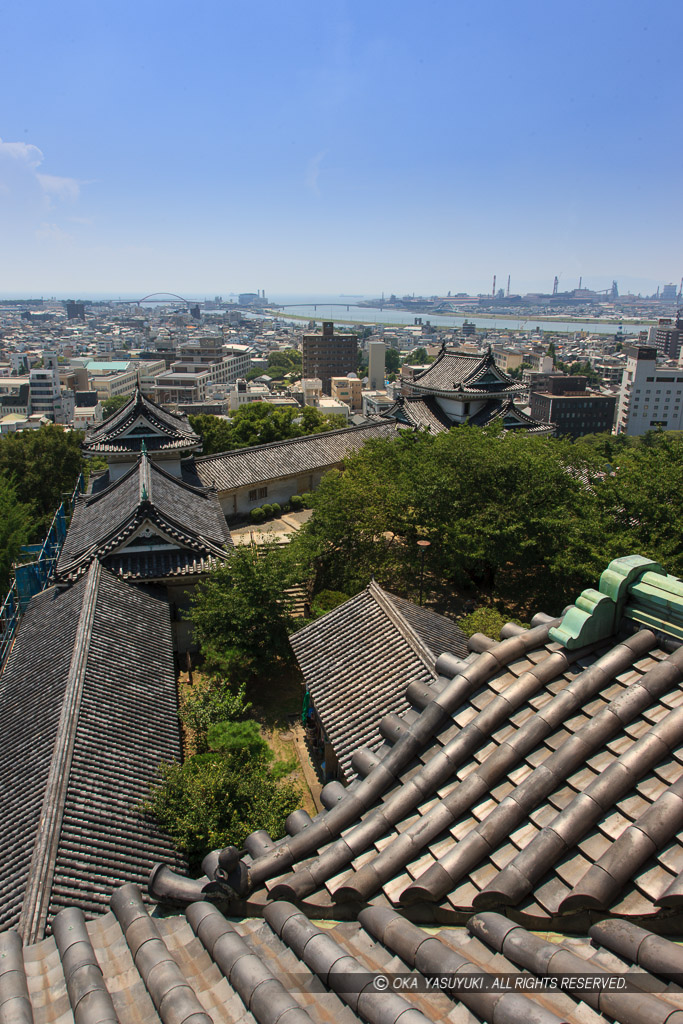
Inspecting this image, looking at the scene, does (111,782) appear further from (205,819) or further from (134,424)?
(134,424)

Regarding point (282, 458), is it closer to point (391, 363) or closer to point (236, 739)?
point (236, 739)

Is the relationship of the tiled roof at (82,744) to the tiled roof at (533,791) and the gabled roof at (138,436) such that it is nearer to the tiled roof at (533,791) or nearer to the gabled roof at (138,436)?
the tiled roof at (533,791)

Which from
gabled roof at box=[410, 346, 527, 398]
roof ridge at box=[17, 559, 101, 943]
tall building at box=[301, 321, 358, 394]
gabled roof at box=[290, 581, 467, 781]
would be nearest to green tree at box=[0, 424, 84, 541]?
gabled roof at box=[410, 346, 527, 398]

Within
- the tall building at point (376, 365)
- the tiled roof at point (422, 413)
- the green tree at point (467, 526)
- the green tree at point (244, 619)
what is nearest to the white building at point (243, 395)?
the tall building at point (376, 365)

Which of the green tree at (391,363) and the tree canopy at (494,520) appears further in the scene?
the green tree at (391,363)

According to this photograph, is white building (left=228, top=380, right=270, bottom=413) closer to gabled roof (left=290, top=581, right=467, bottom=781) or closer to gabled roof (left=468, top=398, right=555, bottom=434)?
gabled roof (left=468, top=398, right=555, bottom=434)

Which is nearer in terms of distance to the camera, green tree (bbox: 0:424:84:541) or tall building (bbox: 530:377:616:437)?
green tree (bbox: 0:424:84:541)
